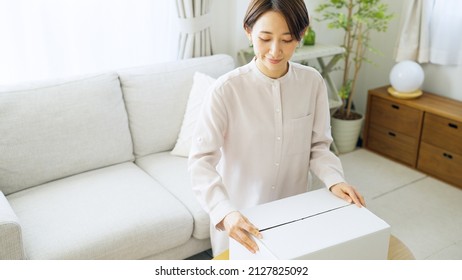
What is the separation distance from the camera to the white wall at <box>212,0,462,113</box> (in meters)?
3.09

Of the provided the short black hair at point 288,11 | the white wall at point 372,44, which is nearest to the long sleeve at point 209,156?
the short black hair at point 288,11

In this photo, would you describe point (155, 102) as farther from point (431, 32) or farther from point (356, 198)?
point (431, 32)

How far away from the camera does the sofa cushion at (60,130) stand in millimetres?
2146

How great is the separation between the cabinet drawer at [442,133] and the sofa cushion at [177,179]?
64.6 inches

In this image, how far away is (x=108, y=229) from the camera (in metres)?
1.89

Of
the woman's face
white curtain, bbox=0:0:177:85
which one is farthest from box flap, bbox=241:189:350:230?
white curtain, bbox=0:0:177:85

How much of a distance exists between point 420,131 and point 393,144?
0.86 feet

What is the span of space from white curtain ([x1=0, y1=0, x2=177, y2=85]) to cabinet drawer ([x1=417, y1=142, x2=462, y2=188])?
174 cm

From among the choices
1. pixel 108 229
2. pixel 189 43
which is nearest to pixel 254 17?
pixel 108 229

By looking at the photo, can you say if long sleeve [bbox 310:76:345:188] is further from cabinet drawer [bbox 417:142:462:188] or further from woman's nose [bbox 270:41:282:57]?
cabinet drawer [bbox 417:142:462:188]

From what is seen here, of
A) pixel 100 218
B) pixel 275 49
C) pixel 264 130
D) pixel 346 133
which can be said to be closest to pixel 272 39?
pixel 275 49

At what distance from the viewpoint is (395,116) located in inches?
131

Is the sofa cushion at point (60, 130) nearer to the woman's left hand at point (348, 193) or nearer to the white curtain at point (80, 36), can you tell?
the white curtain at point (80, 36)
